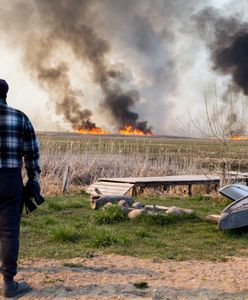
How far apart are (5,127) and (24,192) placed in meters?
0.73

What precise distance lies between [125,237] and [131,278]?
6.73 feet

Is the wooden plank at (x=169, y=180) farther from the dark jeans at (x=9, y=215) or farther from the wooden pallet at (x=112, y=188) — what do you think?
the dark jeans at (x=9, y=215)

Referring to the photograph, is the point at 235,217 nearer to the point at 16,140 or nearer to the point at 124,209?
the point at 124,209

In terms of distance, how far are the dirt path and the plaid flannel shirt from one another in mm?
1293

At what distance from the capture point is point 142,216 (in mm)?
9539

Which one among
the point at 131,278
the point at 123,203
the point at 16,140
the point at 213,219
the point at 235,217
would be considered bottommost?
the point at 131,278

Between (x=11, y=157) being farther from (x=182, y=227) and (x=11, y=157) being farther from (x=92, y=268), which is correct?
(x=182, y=227)

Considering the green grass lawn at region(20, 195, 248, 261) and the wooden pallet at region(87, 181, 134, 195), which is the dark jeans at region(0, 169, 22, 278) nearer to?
the green grass lawn at region(20, 195, 248, 261)

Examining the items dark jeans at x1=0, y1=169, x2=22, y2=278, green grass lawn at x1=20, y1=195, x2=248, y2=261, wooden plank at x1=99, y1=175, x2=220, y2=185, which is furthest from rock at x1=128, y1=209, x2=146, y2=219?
wooden plank at x1=99, y1=175, x2=220, y2=185

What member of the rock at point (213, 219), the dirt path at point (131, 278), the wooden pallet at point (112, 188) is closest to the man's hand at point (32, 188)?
the dirt path at point (131, 278)

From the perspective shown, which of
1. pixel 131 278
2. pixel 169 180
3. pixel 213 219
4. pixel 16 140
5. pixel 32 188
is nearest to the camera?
pixel 16 140

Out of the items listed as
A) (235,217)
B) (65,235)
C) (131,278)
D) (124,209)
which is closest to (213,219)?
(235,217)

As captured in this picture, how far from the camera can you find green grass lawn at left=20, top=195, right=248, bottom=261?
23.2 ft

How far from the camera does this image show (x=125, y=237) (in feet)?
25.6
